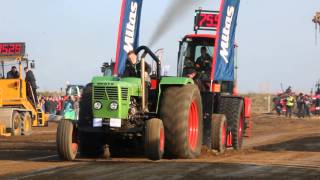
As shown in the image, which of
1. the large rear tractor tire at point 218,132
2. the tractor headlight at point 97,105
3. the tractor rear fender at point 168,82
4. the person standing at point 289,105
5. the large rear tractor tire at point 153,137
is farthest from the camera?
the person standing at point 289,105

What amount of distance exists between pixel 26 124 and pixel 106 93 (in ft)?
41.3

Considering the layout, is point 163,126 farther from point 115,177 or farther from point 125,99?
point 115,177

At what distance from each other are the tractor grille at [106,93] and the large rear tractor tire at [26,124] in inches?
480

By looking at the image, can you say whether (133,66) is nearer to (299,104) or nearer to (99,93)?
(99,93)

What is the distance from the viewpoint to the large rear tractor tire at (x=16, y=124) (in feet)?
74.0

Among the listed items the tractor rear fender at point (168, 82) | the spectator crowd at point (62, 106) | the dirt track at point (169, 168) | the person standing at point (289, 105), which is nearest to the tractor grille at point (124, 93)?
the tractor rear fender at point (168, 82)

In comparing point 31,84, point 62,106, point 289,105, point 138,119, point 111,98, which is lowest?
point 62,106

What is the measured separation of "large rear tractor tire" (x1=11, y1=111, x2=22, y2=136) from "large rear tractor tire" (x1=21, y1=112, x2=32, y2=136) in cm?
22

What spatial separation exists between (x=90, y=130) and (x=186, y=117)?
5.50ft

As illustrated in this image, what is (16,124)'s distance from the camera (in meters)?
22.9

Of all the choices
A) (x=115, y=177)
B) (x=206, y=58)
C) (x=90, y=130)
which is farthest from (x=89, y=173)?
(x=206, y=58)

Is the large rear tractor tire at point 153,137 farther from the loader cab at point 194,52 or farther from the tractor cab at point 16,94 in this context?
the tractor cab at point 16,94

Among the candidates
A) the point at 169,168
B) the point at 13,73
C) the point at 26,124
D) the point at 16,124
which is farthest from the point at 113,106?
the point at 13,73

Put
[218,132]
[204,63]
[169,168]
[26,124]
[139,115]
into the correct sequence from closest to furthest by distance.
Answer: [169,168]
[139,115]
[218,132]
[204,63]
[26,124]
